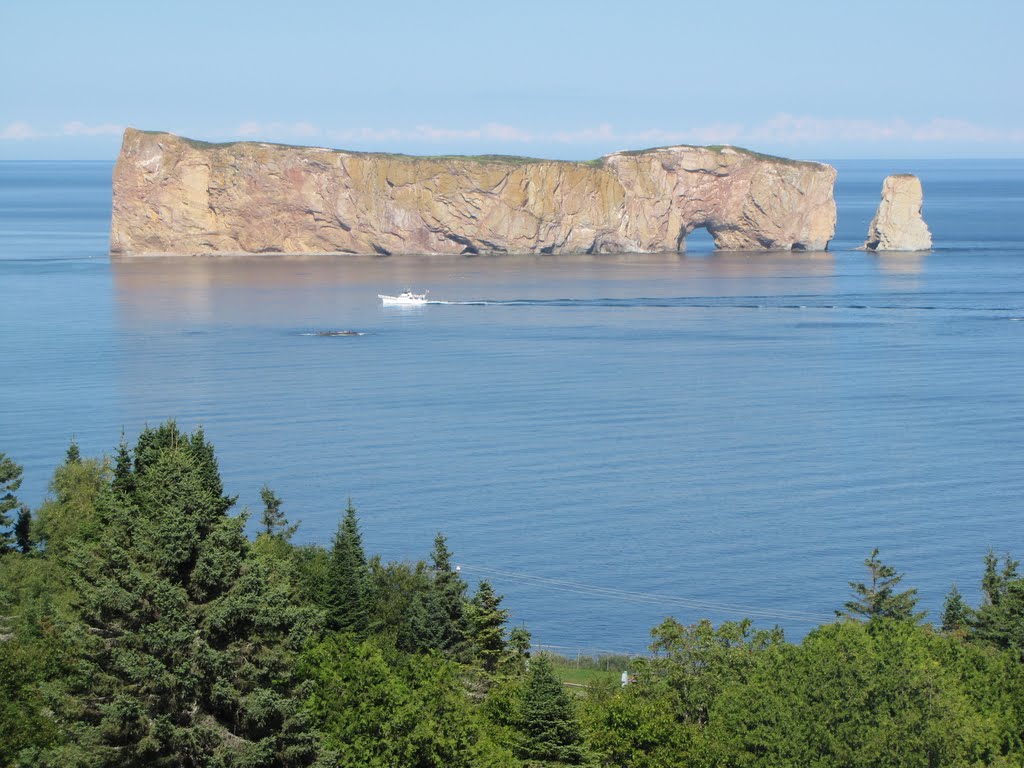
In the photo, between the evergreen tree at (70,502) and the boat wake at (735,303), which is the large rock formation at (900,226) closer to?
the boat wake at (735,303)

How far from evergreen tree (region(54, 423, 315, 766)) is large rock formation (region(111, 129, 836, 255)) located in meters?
155

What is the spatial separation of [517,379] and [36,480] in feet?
117

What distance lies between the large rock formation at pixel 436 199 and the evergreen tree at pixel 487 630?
454ft

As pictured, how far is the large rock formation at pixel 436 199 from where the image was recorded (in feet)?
566

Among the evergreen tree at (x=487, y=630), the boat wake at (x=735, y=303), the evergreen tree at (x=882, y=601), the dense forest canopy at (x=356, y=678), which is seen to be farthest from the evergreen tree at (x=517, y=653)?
the boat wake at (x=735, y=303)

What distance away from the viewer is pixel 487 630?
3956 centimetres

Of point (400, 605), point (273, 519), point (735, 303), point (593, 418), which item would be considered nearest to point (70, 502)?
point (273, 519)

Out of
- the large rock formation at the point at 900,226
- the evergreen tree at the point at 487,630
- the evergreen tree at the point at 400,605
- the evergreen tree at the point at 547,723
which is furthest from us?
the large rock formation at the point at 900,226

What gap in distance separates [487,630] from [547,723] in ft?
44.7

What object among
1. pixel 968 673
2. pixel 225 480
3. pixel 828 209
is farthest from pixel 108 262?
pixel 968 673

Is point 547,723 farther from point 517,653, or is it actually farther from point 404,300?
point 404,300

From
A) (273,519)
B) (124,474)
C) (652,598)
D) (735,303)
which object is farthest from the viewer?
(735,303)

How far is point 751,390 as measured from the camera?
90562 mm

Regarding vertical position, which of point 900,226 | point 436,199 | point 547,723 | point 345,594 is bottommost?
point 345,594
